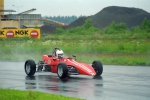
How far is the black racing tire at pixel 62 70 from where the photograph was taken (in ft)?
77.7

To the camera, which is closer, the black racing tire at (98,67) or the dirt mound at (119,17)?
the black racing tire at (98,67)

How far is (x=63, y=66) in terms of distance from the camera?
23781 mm

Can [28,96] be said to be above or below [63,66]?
below

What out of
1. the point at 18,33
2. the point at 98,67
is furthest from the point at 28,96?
the point at 18,33

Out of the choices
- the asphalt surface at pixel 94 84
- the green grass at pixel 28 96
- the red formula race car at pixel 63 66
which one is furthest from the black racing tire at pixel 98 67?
the green grass at pixel 28 96

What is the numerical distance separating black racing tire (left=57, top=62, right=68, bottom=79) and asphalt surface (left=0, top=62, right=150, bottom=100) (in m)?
0.27

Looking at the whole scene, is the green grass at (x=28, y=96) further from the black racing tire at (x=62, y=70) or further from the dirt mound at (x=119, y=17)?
the dirt mound at (x=119, y=17)

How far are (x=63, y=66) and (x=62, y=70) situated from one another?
23cm

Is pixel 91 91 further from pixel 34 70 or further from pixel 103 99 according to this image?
pixel 34 70

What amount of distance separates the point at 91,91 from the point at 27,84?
13.2 feet

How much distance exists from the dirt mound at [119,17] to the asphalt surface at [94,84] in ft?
180

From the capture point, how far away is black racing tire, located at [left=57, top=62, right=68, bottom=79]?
933 inches

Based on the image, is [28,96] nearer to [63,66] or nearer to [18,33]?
[63,66]

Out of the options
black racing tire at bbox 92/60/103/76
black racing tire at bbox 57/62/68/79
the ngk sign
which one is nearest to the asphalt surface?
black racing tire at bbox 57/62/68/79
